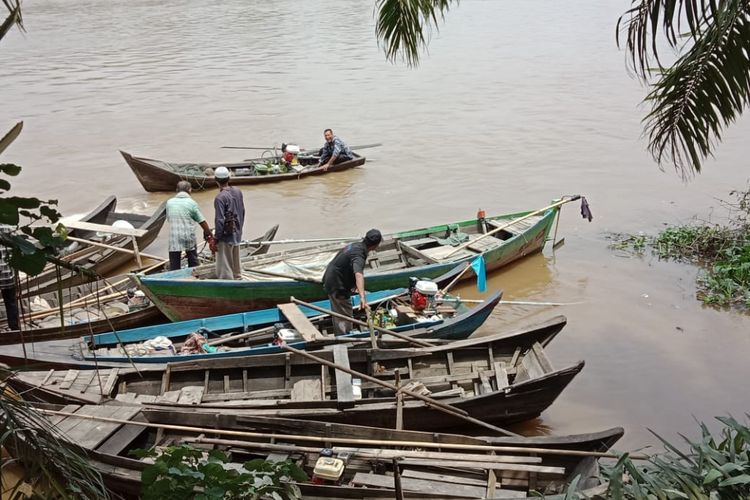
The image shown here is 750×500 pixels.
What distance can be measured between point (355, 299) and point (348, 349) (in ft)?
5.04

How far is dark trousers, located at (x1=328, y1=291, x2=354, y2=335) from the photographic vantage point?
6844 millimetres

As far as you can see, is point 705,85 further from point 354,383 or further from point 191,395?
point 191,395

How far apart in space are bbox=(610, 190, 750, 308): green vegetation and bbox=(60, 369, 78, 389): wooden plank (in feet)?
23.0

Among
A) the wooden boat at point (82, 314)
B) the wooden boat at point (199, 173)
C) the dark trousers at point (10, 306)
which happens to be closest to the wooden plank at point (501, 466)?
the wooden boat at point (82, 314)

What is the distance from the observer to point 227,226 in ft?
24.9

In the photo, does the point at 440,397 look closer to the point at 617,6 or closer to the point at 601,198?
the point at 601,198

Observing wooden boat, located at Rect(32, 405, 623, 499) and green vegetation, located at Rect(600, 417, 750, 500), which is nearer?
green vegetation, located at Rect(600, 417, 750, 500)

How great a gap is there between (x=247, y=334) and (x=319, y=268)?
1793 mm

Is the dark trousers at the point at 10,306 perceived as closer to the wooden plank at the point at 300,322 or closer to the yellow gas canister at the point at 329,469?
the wooden plank at the point at 300,322

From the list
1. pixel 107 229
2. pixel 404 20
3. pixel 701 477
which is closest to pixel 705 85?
pixel 404 20

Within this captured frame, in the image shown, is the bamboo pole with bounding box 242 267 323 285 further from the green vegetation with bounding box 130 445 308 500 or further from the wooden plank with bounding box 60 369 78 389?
the green vegetation with bounding box 130 445 308 500

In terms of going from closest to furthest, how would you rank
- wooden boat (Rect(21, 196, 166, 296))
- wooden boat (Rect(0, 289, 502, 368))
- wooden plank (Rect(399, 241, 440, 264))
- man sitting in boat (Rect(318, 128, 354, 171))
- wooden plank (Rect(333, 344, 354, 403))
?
wooden plank (Rect(333, 344, 354, 403))
wooden boat (Rect(0, 289, 502, 368))
wooden boat (Rect(21, 196, 166, 296))
wooden plank (Rect(399, 241, 440, 264))
man sitting in boat (Rect(318, 128, 354, 171))

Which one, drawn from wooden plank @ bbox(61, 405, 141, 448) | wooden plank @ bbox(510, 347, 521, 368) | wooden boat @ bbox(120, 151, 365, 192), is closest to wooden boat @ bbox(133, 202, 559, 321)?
wooden plank @ bbox(510, 347, 521, 368)

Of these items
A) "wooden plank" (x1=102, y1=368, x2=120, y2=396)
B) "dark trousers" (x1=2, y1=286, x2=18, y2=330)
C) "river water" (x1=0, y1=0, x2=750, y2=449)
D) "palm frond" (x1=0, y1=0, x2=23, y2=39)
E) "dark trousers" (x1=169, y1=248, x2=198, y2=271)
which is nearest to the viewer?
"palm frond" (x1=0, y1=0, x2=23, y2=39)
